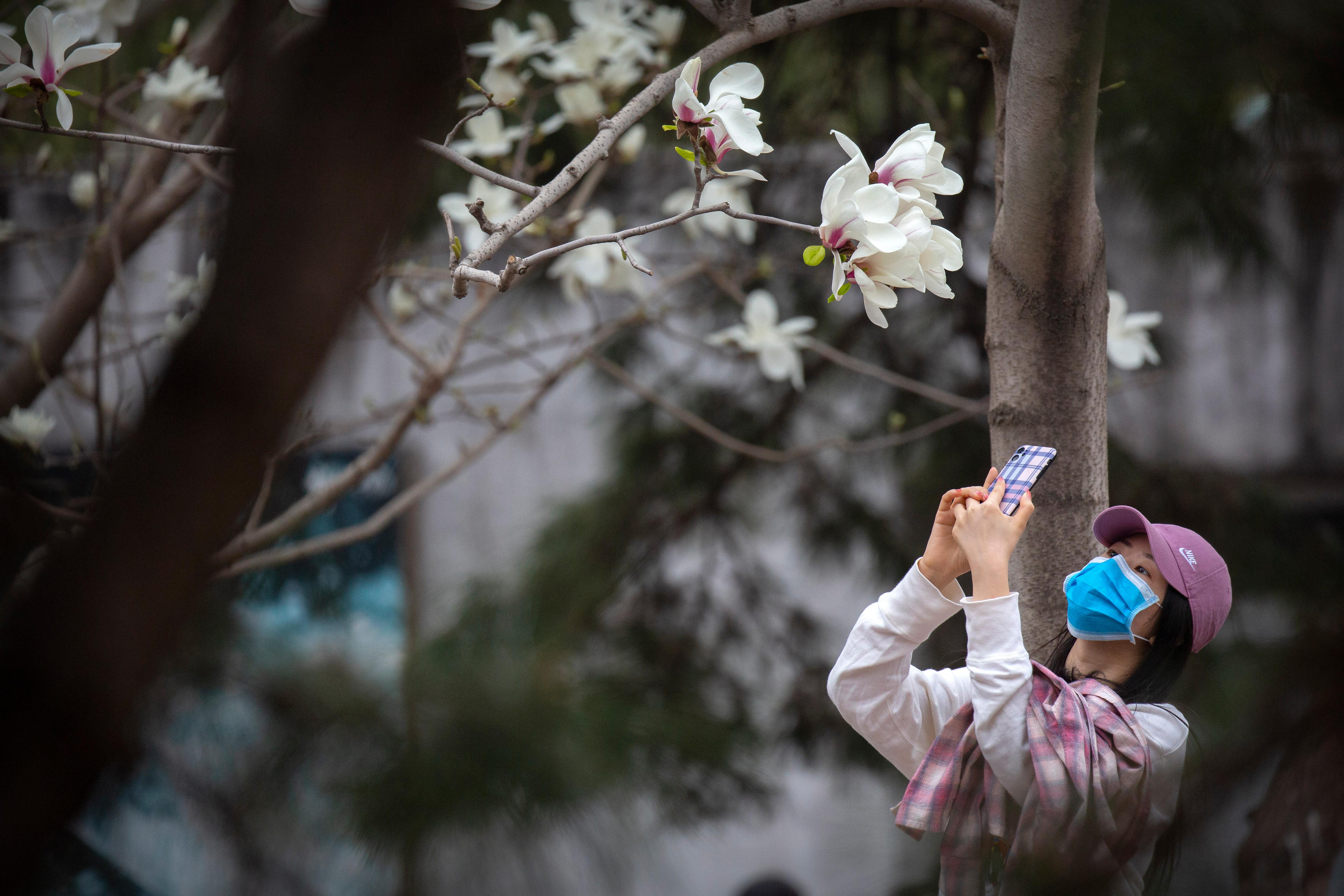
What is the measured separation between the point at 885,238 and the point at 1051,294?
0.62 ft

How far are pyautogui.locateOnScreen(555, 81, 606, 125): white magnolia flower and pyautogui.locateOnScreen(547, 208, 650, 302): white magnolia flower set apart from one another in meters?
0.14

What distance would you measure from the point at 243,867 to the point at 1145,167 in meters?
1.41

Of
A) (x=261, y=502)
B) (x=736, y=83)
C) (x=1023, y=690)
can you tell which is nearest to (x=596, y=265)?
(x=261, y=502)

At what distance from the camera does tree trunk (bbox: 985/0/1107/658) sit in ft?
2.41

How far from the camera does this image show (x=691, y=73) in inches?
27.2

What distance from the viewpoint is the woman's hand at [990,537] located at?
68 centimetres

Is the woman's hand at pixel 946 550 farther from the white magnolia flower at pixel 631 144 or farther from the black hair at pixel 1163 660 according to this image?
the white magnolia flower at pixel 631 144

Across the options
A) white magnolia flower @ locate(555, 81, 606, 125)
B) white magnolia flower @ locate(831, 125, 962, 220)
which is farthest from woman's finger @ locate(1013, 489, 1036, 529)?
white magnolia flower @ locate(555, 81, 606, 125)

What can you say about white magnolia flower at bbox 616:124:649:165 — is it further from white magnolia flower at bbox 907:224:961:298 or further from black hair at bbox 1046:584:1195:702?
black hair at bbox 1046:584:1195:702

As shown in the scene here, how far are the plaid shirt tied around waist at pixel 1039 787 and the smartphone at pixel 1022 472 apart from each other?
0.42 feet

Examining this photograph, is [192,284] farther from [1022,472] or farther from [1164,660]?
[1164,660]

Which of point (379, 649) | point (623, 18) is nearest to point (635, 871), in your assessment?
point (379, 649)

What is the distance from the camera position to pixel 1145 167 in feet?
4.64

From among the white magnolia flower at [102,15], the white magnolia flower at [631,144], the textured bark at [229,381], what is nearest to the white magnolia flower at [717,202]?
the white magnolia flower at [631,144]
